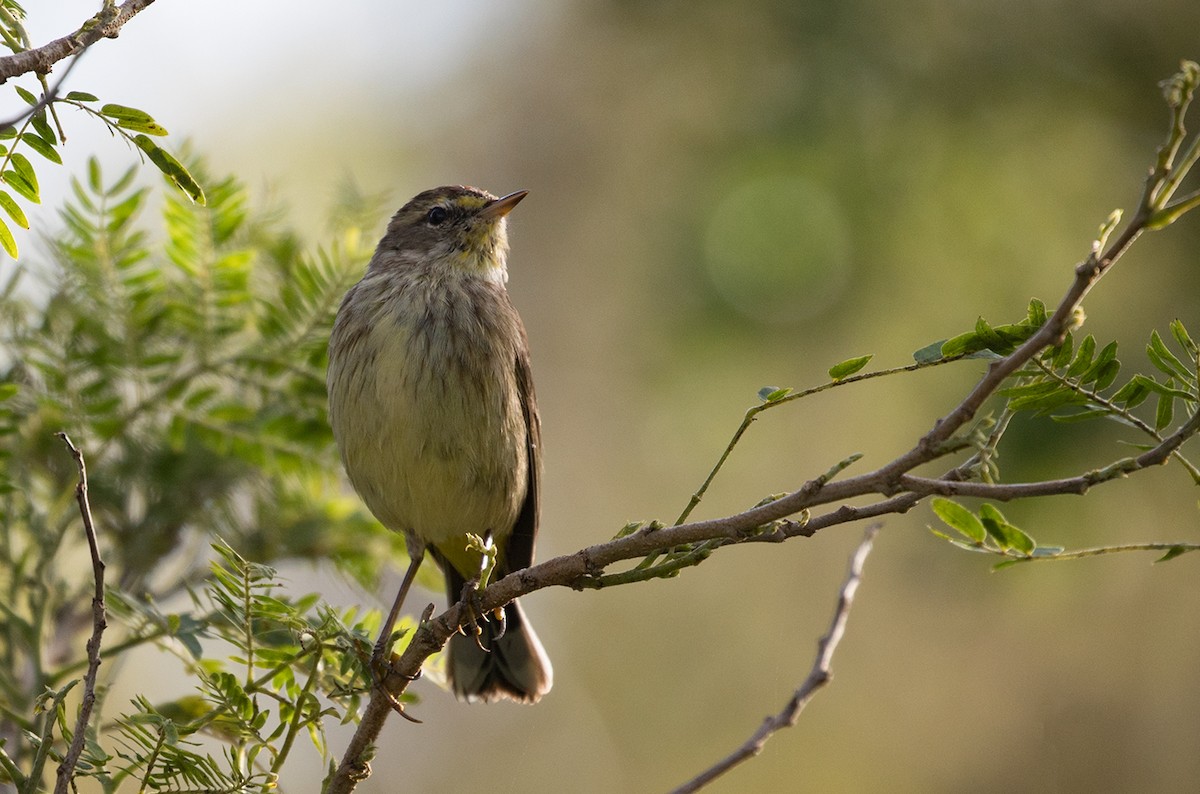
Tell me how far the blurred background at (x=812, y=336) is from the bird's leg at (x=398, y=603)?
16 centimetres

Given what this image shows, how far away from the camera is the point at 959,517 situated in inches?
82.7

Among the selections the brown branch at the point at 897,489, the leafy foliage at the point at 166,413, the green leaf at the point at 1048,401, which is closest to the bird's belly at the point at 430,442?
the leafy foliage at the point at 166,413

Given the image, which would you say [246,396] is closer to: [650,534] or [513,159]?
[650,534]

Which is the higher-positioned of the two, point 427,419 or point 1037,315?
point 427,419

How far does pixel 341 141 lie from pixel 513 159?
61.5 inches

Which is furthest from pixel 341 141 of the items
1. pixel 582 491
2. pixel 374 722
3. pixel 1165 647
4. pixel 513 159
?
pixel 374 722

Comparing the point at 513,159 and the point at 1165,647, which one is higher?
the point at 513,159

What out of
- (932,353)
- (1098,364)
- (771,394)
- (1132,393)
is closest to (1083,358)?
(1098,364)

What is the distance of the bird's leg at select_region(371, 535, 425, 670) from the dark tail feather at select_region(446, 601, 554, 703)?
13.6 inches

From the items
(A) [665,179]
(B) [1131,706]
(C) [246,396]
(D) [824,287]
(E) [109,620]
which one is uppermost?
(A) [665,179]

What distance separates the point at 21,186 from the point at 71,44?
37 centimetres

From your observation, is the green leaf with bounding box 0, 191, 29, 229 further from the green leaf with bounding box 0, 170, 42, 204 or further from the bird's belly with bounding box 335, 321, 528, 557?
the bird's belly with bounding box 335, 321, 528, 557

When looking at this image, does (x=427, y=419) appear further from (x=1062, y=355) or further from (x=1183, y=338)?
(x=1183, y=338)

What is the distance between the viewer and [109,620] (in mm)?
3357
